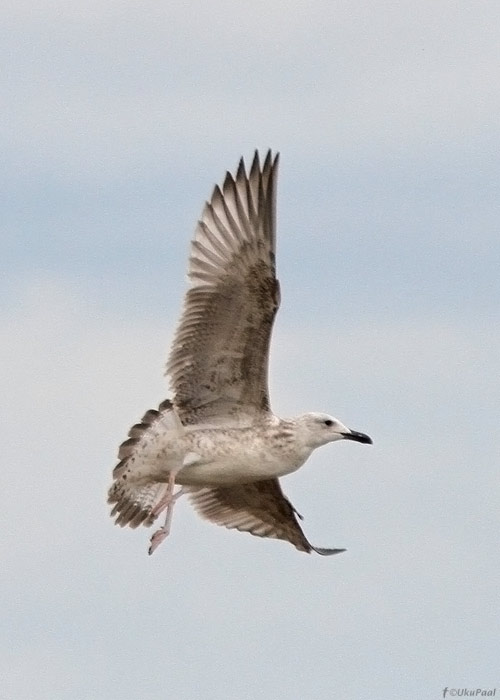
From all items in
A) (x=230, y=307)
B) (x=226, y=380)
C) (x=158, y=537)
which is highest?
(x=230, y=307)

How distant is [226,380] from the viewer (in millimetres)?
22531

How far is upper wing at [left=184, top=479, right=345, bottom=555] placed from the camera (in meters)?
24.4

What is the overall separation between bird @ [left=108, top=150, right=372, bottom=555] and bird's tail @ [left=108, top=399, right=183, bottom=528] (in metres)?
0.01

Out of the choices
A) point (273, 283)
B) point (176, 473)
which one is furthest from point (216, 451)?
point (273, 283)

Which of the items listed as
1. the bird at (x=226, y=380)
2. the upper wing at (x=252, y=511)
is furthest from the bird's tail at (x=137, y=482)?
the upper wing at (x=252, y=511)

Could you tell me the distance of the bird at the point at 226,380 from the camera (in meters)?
22.0

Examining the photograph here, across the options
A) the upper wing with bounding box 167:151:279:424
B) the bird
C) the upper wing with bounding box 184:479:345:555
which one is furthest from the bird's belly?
the upper wing with bounding box 184:479:345:555

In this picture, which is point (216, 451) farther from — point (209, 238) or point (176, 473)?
point (209, 238)

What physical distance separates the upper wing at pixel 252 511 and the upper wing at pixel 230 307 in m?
1.96

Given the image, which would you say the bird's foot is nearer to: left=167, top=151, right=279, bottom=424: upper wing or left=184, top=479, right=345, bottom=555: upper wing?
left=167, top=151, right=279, bottom=424: upper wing

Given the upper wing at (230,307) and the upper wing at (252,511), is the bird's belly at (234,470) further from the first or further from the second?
the upper wing at (252,511)

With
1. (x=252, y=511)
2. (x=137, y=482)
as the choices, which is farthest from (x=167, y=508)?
(x=252, y=511)

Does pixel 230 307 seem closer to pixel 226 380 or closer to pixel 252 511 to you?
pixel 226 380

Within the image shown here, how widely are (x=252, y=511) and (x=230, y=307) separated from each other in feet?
11.3
